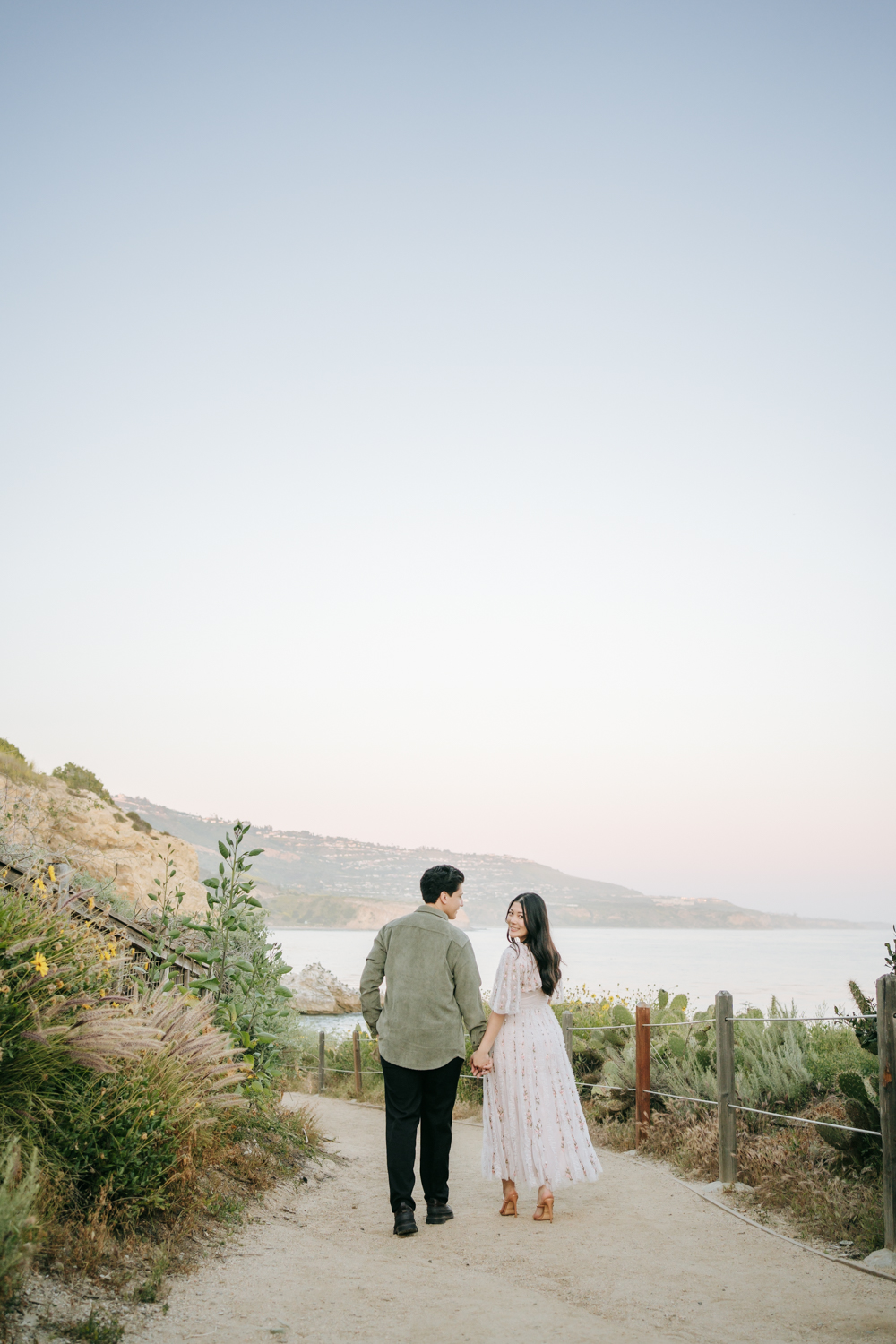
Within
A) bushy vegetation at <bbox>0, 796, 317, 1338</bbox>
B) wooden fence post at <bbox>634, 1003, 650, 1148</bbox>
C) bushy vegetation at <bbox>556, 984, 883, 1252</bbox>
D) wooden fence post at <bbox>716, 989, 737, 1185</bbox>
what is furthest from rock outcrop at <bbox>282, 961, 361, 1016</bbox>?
bushy vegetation at <bbox>0, 796, 317, 1338</bbox>

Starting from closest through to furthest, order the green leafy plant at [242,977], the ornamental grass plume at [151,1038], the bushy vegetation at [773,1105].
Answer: the ornamental grass plume at [151,1038] → the bushy vegetation at [773,1105] → the green leafy plant at [242,977]

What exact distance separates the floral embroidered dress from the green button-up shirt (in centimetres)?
25

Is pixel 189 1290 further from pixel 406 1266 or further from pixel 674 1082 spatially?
pixel 674 1082

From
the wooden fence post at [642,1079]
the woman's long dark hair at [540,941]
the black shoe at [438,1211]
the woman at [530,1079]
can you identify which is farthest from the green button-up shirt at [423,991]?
the wooden fence post at [642,1079]

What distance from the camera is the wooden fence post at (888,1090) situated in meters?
4.59

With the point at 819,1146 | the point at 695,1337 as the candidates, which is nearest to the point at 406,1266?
the point at 695,1337

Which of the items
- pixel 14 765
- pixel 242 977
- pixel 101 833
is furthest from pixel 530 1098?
pixel 14 765

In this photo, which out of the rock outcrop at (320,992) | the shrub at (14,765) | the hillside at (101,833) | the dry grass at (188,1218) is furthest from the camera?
the rock outcrop at (320,992)

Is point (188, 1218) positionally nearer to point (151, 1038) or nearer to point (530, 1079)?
point (151, 1038)

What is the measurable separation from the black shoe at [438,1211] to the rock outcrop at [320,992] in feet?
127

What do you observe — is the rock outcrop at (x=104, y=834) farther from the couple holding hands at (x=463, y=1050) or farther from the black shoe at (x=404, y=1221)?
the black shoe at (x=404, y=1221)

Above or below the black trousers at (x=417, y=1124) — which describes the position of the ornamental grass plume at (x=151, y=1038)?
above

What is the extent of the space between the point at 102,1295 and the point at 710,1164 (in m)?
4.64

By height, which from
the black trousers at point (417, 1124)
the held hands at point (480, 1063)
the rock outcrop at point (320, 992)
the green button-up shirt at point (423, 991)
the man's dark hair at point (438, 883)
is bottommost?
the rock outcrop at point (320, 992)
